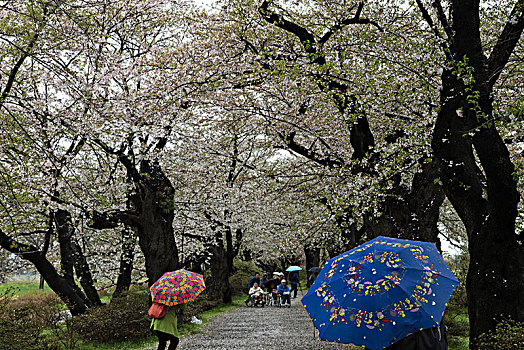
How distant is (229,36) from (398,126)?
5.19 metres

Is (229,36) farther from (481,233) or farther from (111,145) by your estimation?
(481,233)

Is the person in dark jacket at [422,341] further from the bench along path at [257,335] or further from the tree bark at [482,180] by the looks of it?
the bench along path at [257,335]

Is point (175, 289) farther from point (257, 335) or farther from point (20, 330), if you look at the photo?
point (257, 335)

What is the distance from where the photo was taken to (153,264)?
13.1m

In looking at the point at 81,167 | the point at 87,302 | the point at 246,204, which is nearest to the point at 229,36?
the point at 81,167

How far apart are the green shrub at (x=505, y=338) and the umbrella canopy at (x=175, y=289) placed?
14.6 ft

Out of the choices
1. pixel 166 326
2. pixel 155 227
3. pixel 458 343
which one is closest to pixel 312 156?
pixel 155 227

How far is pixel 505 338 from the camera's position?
5.63 meters

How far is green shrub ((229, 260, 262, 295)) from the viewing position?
105 ft

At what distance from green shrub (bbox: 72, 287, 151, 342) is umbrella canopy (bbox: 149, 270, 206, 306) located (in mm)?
4165

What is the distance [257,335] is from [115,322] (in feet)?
12.9

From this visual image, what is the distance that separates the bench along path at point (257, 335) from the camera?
11.2 meters

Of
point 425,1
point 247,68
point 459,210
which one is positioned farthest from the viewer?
point 247,68

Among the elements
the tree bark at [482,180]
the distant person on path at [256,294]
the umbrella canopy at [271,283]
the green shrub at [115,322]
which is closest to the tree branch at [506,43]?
the tree bark at [482,180]
